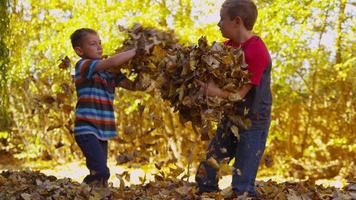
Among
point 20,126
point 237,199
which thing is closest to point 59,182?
point 237,199

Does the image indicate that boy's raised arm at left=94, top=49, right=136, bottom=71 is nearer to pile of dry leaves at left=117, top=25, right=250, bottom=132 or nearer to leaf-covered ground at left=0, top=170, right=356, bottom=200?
pile of dry leaves at left=117, top=25, right=250, bottom=132

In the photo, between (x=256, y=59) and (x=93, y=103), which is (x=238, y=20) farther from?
(x=93, y=103)

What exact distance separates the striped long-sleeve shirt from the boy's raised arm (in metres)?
0.13

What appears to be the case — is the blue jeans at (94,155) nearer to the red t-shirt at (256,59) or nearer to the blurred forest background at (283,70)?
the red t-shirt at (256,59)

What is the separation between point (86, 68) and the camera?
4410 mm

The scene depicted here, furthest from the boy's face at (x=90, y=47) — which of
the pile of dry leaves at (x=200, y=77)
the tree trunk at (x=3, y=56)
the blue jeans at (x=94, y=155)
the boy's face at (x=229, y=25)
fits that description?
the tree trunk at (x=3, y=56)

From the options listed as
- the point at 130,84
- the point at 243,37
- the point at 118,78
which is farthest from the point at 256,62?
the point at 118,78

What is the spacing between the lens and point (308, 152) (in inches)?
380

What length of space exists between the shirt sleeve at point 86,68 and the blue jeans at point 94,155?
17.8 inches

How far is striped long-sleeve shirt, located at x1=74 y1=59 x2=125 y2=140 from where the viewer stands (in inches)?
175

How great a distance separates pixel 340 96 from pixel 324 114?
0.39 m

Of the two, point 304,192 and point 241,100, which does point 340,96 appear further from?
point 241,100

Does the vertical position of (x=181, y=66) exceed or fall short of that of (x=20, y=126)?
it exceeds it

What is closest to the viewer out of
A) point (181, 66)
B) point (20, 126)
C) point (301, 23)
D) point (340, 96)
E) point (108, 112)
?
point (181, 66)
